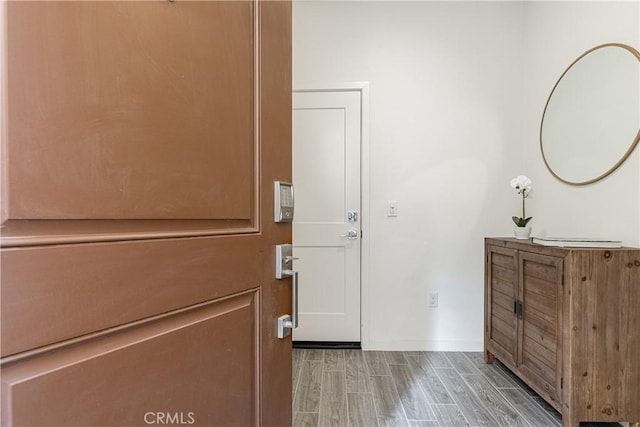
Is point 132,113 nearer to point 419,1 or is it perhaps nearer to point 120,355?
point 120,355

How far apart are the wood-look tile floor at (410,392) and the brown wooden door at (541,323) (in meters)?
0.21

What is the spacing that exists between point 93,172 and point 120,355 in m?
0.28

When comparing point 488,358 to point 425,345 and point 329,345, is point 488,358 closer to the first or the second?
point 425,345

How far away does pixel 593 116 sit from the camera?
1.89 m

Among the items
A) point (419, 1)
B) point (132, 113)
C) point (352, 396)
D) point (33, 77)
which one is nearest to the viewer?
point (33, 77)

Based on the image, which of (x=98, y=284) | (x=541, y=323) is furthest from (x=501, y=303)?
(x=98, y=284)

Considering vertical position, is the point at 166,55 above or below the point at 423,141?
below

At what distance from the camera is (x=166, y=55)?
568mm

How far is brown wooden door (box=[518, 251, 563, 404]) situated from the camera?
163 cm

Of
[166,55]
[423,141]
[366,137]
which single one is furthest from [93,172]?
[423,141]

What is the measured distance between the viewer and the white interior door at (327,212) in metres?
2.62

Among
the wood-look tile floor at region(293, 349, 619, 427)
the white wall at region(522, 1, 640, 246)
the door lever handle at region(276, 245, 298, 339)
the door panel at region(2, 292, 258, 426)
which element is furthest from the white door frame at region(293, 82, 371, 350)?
the door panel at region(2, 292, 258, 426)

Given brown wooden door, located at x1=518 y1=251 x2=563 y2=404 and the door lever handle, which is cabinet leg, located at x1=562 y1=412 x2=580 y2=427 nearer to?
brown wooden door, located at x1=518 y1=251 x2=563 y2=404

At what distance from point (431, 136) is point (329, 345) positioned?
1.87 metres
